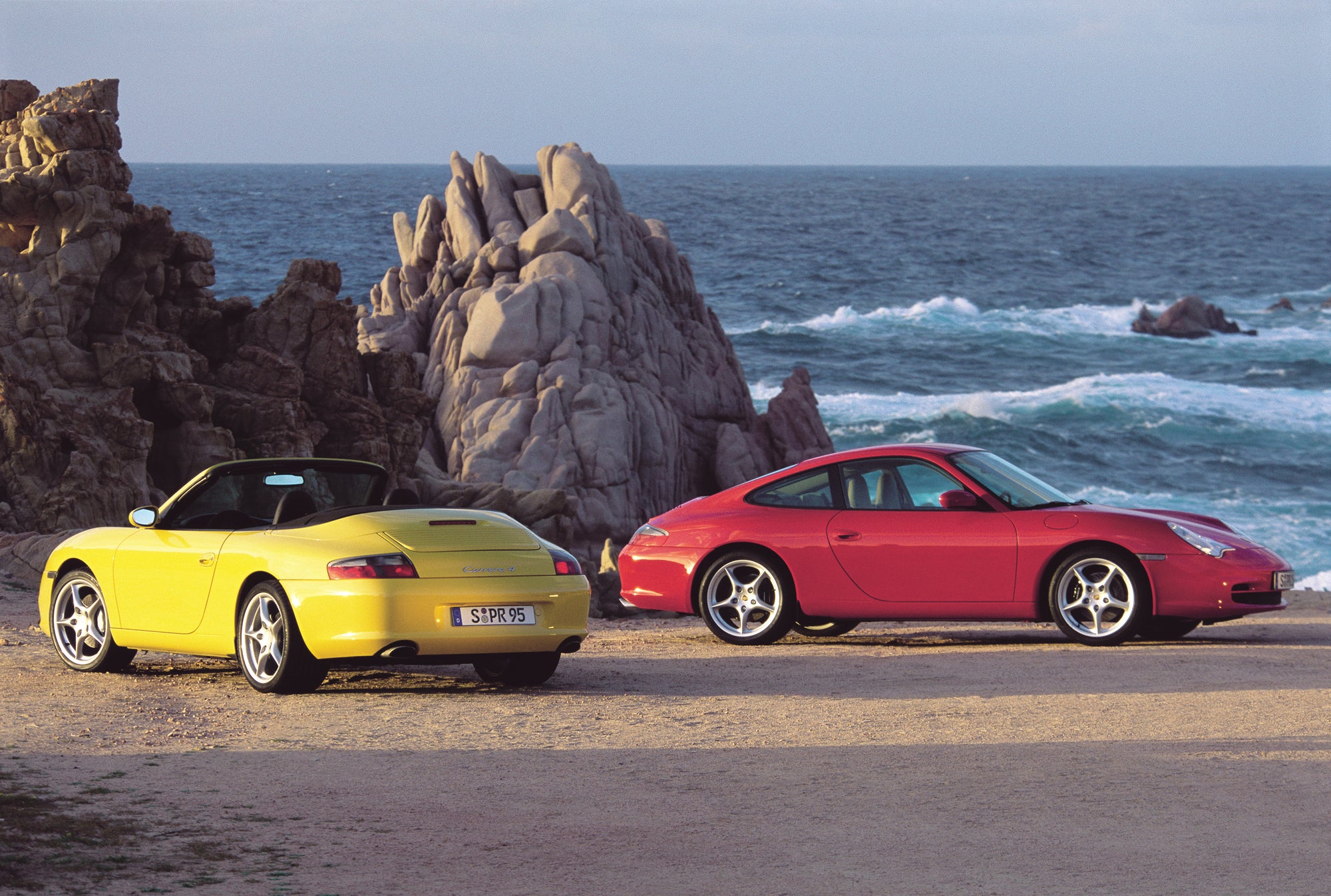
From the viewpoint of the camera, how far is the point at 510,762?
699 centimetres

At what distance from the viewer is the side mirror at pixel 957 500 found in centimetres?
1094

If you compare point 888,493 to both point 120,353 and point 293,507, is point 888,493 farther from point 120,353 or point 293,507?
point 120,353

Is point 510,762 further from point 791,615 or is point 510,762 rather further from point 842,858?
point 791,615

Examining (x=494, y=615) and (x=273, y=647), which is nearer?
(x=494, y=615)

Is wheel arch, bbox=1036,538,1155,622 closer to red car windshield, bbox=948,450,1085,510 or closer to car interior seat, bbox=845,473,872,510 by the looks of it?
red car windshield, bbox=948,450,1085,510

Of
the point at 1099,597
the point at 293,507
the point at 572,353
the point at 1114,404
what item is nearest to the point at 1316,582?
the point at 572,353

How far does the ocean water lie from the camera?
41.4 m

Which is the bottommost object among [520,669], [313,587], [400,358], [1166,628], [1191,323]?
[1166,628]

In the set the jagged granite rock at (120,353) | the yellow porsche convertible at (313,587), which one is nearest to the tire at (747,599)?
the yellow porsche convertible at (313,587)

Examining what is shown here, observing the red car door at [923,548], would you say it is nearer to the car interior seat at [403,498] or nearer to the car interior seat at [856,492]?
the car interior seat at [856,492]

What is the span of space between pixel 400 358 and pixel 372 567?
578 inches

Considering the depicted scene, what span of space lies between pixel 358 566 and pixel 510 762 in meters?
1.76

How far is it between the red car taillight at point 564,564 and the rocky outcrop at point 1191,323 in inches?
2320

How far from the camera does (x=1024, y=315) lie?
7044 cm
